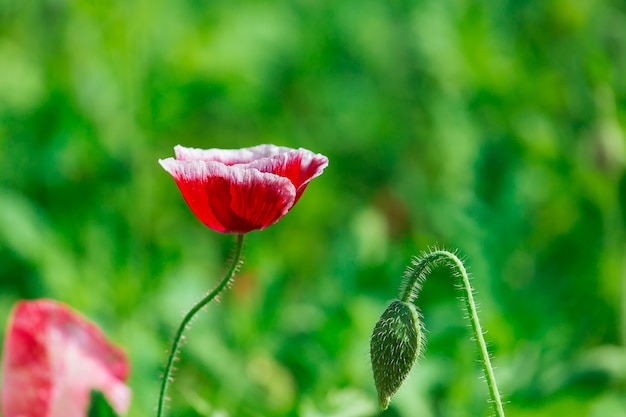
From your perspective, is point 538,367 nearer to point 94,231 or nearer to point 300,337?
point 300,337

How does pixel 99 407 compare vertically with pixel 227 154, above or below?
below

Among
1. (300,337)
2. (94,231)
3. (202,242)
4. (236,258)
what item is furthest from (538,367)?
(202,242)

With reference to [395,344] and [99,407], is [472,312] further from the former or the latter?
[99,407]

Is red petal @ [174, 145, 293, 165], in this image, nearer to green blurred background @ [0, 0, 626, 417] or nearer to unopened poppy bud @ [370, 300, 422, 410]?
unopened poppy bud @ [370, 300, 422, 410]

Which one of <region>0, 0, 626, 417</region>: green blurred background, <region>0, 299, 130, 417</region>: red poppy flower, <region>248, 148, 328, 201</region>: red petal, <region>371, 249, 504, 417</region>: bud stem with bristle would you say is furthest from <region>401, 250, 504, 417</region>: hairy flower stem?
<region>0, 299, 130, 417</region>: red poppy flower

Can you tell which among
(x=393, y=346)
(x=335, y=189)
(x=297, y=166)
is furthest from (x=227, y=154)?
(x=335, y=189)

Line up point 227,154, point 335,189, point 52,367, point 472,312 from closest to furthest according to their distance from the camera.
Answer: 1. point 472,312
2. point 227,154
3. point 52,367
4. point 335,189

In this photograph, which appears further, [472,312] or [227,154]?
[227,154]

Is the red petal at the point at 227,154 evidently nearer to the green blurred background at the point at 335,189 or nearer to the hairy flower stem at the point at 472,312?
the hairy flower stem at the point at 472,312
